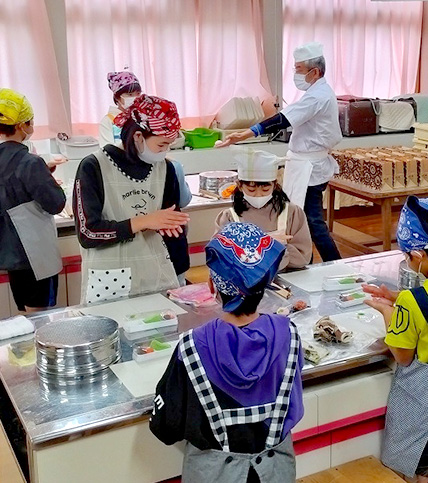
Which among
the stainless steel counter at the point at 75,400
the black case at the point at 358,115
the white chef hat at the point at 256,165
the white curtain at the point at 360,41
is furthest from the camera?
the white curtain at the point at 360,41

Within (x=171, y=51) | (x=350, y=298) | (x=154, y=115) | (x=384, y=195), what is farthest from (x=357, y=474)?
(x=171, y=51)

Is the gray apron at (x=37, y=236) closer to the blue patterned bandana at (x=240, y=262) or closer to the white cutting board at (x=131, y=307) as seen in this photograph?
the white cutting board at (x=131, y=307)

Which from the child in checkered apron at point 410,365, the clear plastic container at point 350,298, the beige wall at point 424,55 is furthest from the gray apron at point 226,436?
the beige wall at point 424,55

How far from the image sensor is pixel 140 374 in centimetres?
166

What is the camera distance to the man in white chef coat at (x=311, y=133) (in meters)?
3.64

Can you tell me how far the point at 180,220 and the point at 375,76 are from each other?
4.94 m

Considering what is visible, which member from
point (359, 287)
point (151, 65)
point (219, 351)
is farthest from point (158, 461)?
point (151, 65)

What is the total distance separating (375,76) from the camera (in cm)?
653

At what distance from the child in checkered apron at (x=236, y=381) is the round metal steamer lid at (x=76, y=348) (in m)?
0.29

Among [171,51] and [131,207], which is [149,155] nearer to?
[131,207]

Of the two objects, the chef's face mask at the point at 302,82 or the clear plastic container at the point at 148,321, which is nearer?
the clear plastic container at the point at 148,321

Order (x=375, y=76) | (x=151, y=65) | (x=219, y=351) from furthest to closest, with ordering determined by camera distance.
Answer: (x=375, y=76)
(x=151, y=65)
(x=219, y=351)

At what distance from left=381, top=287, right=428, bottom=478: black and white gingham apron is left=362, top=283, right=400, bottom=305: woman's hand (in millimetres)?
282

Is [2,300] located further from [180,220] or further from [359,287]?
[359,287]
